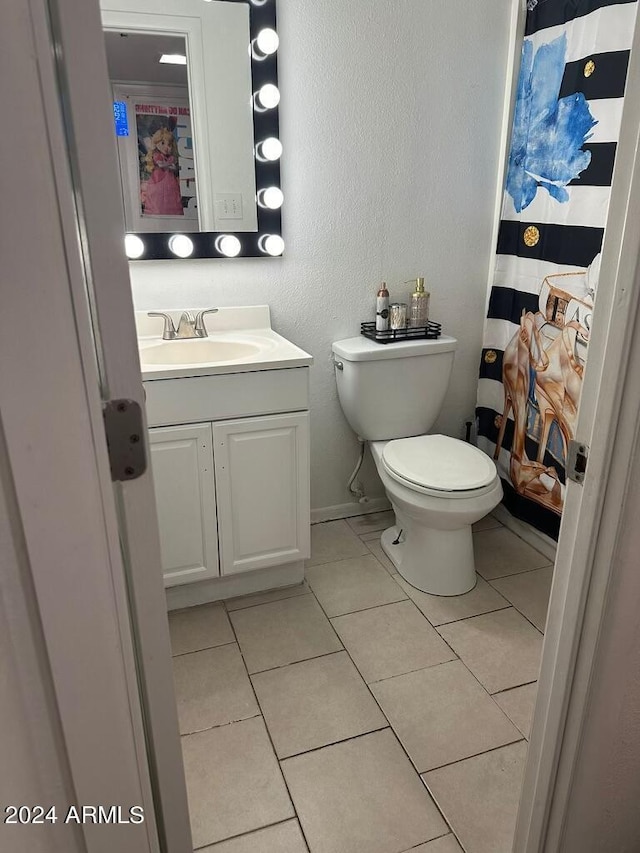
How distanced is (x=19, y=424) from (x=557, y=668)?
0.88 m

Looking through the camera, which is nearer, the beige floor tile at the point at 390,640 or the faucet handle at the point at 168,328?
the beige floor tile at the point at 390,640

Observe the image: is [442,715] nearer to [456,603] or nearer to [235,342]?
[456,603]

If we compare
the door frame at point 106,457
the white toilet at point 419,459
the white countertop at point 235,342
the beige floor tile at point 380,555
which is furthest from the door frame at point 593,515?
the beige floor tile at point 380,555

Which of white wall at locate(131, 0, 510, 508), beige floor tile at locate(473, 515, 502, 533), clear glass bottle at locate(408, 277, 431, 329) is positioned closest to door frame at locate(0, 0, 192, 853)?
white wall at locate(131, 0, 510, 508)

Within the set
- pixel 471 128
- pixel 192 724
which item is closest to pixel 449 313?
pixel 471 128

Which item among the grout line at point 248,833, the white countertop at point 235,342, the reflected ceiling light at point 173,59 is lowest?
the grout line at point 248,833

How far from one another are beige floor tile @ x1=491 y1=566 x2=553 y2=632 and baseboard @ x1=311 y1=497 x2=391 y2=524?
64 cm

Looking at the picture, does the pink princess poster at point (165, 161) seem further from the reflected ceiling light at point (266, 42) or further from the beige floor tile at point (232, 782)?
the beige floor tile at point (232, 782)

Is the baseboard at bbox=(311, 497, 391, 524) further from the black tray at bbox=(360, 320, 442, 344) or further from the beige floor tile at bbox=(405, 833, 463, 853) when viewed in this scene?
the beige floor tile at bbox=(405, 833, 463, 853)

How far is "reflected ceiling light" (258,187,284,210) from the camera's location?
2.16 metres

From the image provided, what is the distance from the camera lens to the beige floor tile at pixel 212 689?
64.7 inches

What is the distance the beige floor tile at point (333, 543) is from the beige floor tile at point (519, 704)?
0.82 m

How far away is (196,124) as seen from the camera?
202 cm

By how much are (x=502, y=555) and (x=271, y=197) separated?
1.60 metres
